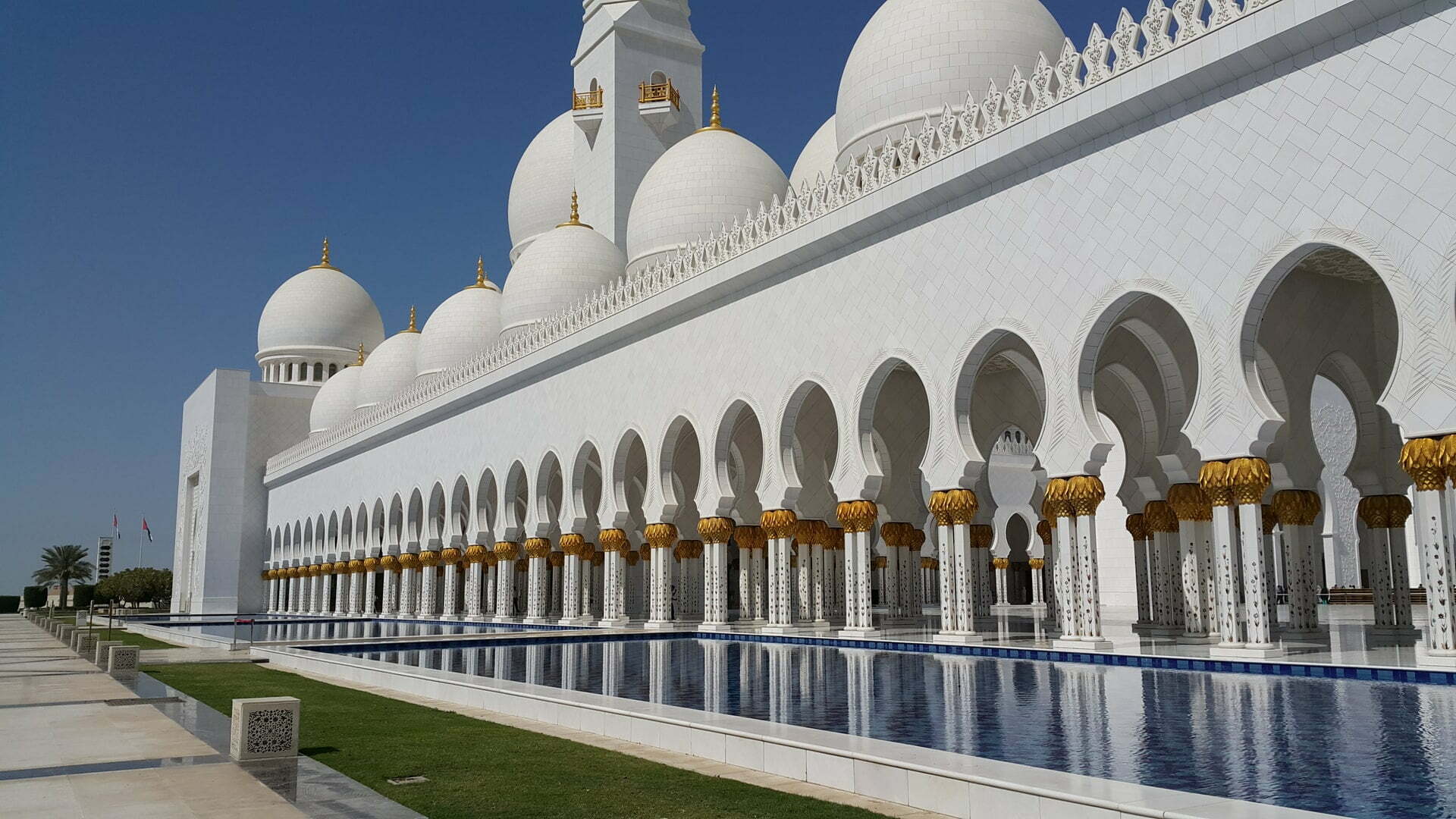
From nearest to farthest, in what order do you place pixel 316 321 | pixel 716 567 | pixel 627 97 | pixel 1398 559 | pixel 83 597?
pixel 1398 559 < pixel 716 567 < pixel 627 97 < pixel 316 321 < pixel 83 597

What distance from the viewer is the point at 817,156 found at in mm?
19250

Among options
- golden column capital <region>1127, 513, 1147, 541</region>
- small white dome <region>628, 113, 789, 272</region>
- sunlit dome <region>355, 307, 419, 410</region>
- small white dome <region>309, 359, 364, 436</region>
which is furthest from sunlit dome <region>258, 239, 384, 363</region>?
golden column capital <region>1127, 513, 1147, 541</region>

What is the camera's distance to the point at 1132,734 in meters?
4.91

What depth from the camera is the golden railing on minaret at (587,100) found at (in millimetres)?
22375

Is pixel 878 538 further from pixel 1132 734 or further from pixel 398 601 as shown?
pixel 1132 734

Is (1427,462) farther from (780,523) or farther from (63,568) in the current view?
(63,568)

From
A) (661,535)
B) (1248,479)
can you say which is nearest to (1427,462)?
(1248,479)

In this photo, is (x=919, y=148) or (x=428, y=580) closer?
(x=919, y=148)

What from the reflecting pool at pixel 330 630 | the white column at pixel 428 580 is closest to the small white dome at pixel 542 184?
the white column at pixel 428 580

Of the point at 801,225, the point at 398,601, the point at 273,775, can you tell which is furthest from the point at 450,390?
the point at 273,775

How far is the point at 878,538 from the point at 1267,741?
16428 mm

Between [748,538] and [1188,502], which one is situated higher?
[1188,502]

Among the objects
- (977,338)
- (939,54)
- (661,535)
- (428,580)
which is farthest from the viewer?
(428,580)

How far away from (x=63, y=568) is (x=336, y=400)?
24.9 meters
